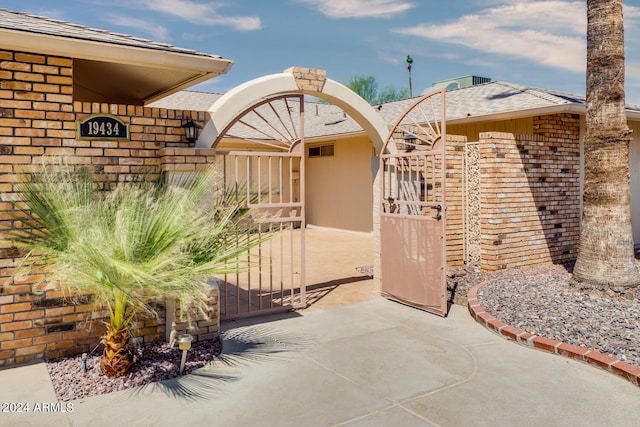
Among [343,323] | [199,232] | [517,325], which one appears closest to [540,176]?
[517,325]

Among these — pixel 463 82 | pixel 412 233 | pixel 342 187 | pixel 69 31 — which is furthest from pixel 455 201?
pixel 463 82

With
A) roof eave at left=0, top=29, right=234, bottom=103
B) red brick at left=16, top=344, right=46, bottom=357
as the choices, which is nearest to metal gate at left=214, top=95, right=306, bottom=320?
roof eave at left=0, top=29, right=234, bottom=103

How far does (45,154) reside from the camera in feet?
14.9

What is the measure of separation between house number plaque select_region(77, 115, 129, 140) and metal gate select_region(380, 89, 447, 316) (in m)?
3.53

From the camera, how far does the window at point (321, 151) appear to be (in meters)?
16.7

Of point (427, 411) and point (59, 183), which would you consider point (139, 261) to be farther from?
point (427, 411)

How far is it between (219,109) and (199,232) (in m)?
2.06

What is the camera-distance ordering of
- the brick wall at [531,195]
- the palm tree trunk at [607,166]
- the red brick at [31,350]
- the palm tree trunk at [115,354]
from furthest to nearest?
the brick wall at [531,195]
the palm tree trunk at [607,166]
the red brick at [31,350]
the palm tree trunk at [115,354]

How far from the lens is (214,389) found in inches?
160

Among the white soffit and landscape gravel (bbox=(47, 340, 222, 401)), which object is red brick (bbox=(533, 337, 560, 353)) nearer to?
landscape gravel (bbox=(47, 340, 222, 401))

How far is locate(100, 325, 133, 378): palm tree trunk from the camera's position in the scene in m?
4.12

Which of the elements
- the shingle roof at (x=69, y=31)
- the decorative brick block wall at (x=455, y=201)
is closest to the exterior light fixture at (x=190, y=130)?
the shingle roof at (x=69, y=31)

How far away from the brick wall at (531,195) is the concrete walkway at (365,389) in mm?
3281

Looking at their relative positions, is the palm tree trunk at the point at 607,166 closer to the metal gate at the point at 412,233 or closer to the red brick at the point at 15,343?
the metal gate at the point at 412,233
